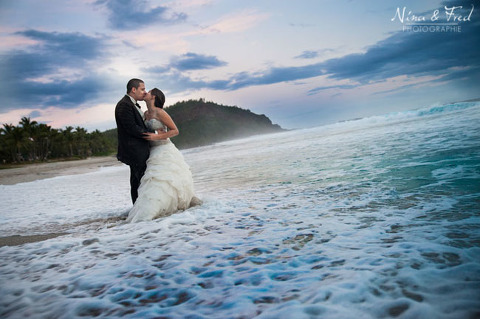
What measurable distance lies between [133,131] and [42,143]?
9927cm

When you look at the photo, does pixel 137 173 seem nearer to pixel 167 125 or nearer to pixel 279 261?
pixel 167 125

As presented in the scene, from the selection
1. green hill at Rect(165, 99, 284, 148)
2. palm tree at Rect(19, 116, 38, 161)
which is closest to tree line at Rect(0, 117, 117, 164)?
palm tree at Rect(19, 116, 38, 161)

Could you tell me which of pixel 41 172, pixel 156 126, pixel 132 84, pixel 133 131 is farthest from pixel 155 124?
pixel 41 172

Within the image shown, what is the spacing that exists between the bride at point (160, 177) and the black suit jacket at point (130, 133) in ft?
0.59

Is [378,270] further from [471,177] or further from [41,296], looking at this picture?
[471,177]

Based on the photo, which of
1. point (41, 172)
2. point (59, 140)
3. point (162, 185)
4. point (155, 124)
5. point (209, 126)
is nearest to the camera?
point (162, 185)

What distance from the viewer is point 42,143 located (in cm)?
8612

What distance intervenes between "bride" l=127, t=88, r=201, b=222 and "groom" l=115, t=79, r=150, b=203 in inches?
6.5

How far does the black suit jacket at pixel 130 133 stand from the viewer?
5859 mm

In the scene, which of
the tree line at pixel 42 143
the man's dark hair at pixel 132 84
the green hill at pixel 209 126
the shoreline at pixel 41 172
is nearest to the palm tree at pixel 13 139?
the tree line at pixel 42 143

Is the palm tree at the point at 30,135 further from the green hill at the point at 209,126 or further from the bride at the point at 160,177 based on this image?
the bride at the point at 160,177

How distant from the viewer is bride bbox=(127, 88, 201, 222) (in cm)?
546

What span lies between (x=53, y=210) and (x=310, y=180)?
6919 millimetres

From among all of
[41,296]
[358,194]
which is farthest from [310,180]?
[41,296]
